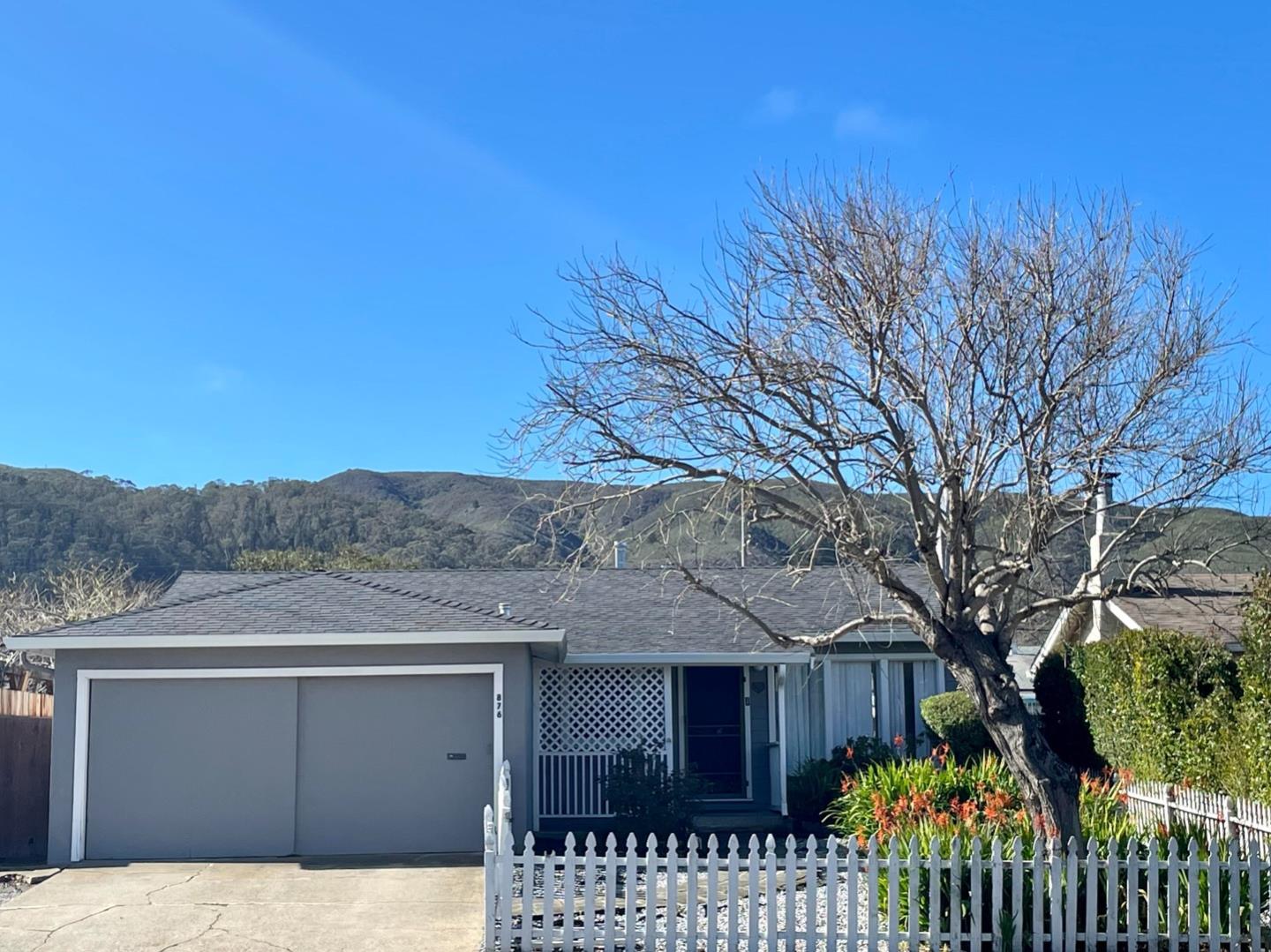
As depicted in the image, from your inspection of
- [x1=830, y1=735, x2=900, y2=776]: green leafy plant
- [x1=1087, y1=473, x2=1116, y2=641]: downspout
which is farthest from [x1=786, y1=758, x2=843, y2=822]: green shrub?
[x1=1087, y1=473, x2=1116, y2=641]: downspout

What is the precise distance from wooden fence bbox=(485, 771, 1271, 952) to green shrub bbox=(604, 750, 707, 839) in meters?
5.23

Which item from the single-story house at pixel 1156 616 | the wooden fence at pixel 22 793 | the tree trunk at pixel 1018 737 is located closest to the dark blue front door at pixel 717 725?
the single-story house at pixel 1156 616

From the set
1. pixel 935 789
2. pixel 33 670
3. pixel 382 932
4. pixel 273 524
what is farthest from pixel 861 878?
pixel 273 524

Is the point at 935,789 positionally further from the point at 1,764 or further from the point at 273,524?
the point at 273,524

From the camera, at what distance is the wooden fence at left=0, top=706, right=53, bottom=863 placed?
1502 cm

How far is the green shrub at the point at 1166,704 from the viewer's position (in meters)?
12.8

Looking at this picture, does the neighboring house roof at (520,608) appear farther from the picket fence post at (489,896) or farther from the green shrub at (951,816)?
the picket fence post at (489,896)

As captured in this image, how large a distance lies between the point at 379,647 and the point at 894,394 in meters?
7.04

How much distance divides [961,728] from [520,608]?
6.86 m

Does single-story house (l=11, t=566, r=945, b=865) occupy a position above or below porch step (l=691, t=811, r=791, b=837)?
above

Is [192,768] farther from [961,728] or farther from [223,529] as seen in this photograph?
[223,529]

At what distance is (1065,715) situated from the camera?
17.9m

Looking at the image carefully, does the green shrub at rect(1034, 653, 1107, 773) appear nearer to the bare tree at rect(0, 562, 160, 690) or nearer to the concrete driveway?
the concrete driveway

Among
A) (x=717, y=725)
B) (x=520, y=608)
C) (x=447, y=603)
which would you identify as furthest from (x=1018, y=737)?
(x=520, y=608)
